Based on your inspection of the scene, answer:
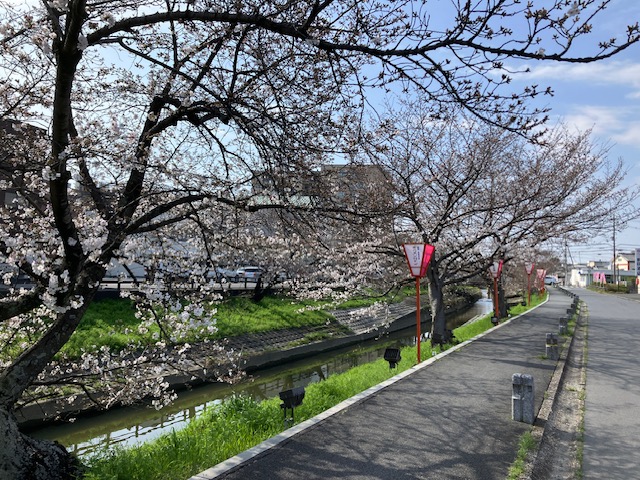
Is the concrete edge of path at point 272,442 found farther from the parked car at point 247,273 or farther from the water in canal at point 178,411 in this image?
the parked car at point 247,273

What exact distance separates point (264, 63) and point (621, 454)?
6.19 metres

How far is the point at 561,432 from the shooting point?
6570mm

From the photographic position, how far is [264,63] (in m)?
5.03

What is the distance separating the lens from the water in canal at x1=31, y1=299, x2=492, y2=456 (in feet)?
32.0

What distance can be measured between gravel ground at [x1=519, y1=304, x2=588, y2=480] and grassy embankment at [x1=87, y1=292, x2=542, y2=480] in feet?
10.9

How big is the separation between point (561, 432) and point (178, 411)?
348 inches

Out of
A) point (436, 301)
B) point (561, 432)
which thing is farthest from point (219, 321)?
point (561, 432)

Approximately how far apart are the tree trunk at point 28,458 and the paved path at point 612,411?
5441 mm

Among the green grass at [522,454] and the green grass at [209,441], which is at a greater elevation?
the green grass at [522,454]

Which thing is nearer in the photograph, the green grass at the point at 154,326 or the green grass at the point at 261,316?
the green grass at the point at 154,326

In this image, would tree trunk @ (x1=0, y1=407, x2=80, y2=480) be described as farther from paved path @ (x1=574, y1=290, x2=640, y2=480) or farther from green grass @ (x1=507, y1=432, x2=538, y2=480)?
paved path @ (x1=574, y1=290, x2=640, y2=480)

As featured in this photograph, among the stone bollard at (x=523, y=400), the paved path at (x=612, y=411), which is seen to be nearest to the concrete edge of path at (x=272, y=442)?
the stone bollard at (x=523, y=400)

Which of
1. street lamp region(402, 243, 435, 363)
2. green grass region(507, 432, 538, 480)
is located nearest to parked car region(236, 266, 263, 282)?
street lamp region(402, 243, 435, 363)

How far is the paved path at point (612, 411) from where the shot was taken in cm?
534
